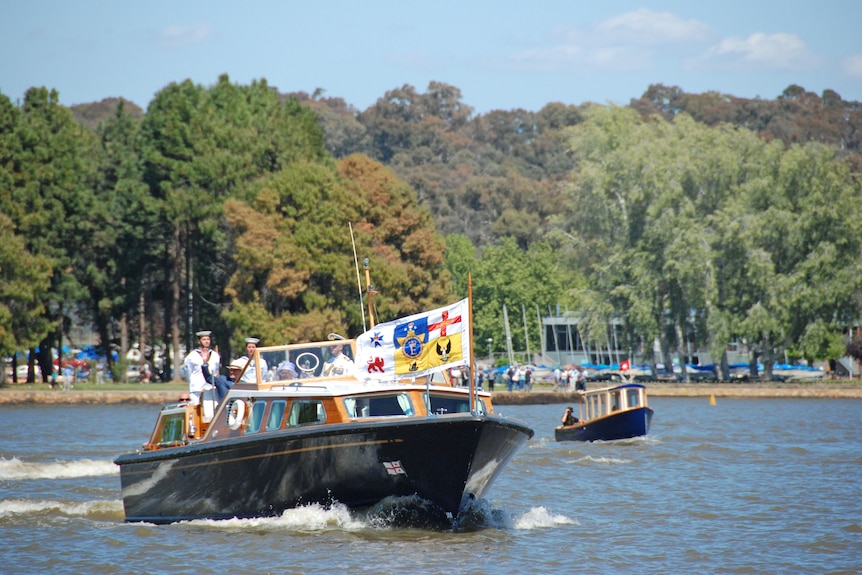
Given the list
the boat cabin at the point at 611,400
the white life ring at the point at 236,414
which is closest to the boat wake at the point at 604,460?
the boat cabin at the point at 611,400

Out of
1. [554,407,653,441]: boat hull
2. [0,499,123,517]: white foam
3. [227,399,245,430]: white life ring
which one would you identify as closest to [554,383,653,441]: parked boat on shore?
[554,407,653,441]: boat hull

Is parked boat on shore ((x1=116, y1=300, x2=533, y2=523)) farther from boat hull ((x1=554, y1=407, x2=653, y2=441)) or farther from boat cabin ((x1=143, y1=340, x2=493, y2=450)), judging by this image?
boat hull ((x1=554, y1=407, x2=653, y2=441))

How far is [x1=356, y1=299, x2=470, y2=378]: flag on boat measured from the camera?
19.3 metres

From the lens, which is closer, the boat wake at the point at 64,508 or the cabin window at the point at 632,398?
the boat wake at the point at 64,508

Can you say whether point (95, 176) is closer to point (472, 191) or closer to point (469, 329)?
point (469, 329)

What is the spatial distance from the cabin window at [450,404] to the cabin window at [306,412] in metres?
1.95

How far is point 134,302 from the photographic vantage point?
3295 inches

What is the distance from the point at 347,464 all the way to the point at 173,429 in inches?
170

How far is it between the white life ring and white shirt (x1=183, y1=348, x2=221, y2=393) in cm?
133

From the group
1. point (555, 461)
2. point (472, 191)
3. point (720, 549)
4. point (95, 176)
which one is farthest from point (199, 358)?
point (472, 191)

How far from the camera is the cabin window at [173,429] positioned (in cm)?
2230

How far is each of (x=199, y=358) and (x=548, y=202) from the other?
Answer: 418ft

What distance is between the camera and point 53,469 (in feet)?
107

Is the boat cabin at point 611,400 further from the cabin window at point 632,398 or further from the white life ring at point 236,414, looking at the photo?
the white life ring at point 236,414
